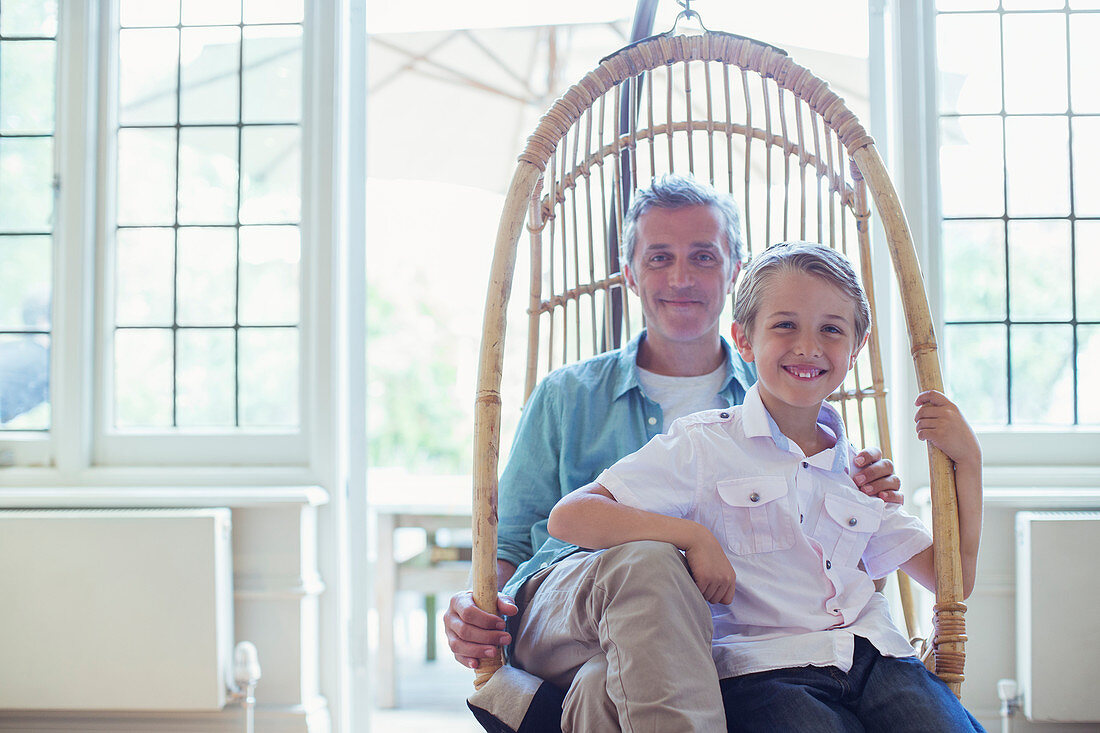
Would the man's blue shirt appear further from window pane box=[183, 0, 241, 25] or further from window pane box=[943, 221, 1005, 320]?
window pane box=[183, 0, 241, 25]

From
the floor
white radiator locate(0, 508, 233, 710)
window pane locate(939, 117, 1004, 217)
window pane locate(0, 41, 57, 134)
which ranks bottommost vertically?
the floor

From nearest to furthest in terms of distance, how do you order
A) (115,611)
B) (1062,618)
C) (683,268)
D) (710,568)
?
1. (710,568)
2. (683,268)
3. (1062,618)
4. (115,611)

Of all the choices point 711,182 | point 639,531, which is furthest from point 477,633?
point 711,182

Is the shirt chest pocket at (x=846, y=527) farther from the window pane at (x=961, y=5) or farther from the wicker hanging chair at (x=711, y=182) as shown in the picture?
the window pane at (x=961, y=5)

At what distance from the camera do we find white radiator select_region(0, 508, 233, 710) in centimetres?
198

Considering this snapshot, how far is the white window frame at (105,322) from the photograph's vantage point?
85.9 inches

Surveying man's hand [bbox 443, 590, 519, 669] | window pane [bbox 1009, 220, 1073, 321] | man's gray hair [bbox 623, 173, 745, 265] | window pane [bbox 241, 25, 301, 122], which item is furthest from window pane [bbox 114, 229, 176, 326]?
window pane [bbox 1009, 220, 1073, 321]

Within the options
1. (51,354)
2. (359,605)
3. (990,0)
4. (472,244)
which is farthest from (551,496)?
(472,244)

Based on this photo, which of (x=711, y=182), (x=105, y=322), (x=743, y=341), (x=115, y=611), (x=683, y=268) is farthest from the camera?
(x=105, y=322)

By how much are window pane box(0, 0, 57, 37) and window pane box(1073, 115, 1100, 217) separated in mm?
2718

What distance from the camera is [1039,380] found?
2129 mm

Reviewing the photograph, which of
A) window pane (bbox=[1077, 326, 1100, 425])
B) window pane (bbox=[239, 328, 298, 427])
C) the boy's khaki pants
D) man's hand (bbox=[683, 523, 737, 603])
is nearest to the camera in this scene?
the boy's khaki pants

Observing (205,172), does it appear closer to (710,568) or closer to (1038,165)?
(710,568)

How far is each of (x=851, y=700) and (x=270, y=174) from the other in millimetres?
1898
